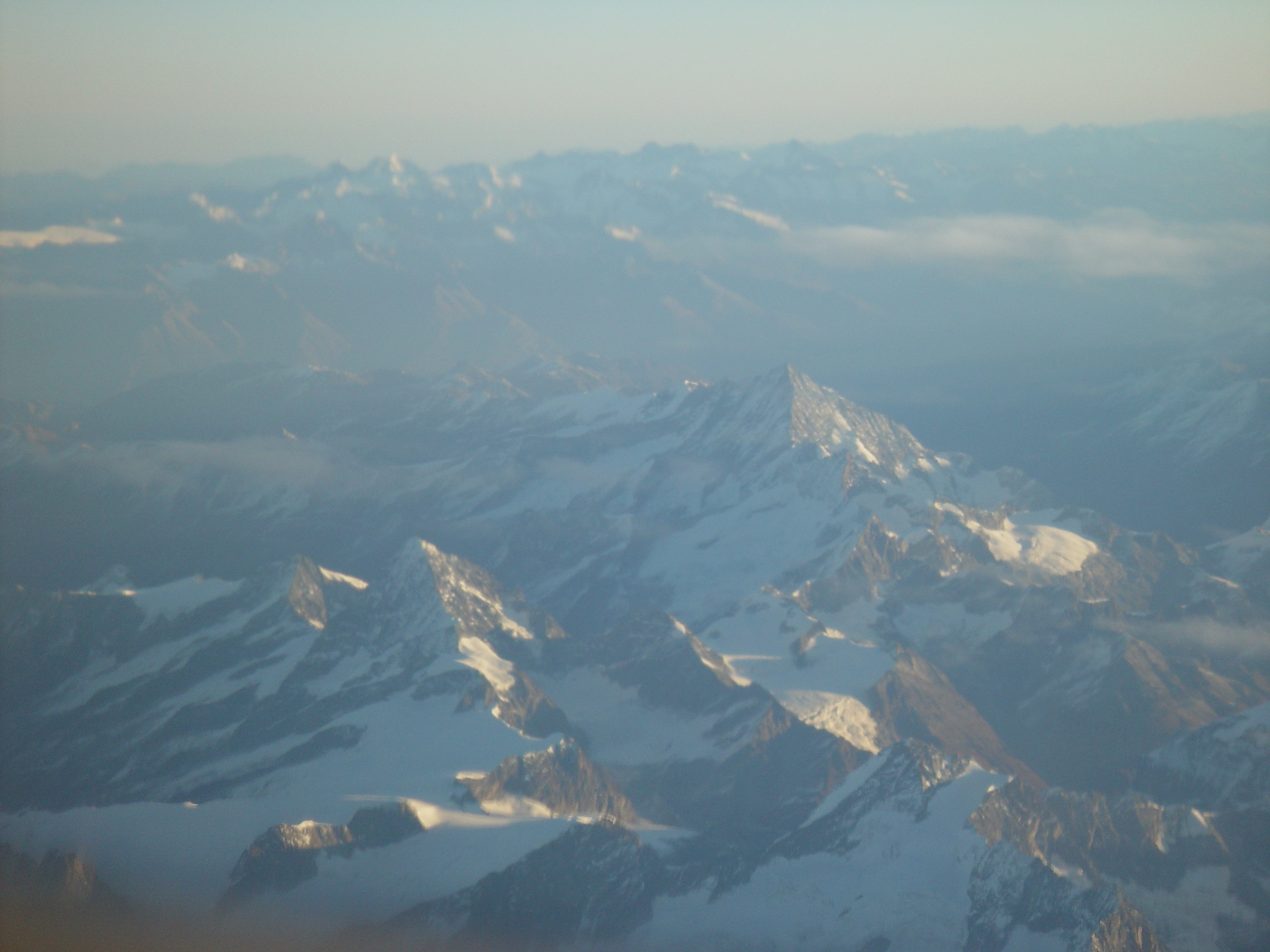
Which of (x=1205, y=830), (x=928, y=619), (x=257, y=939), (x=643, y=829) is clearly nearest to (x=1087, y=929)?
(x=1205, y=830)

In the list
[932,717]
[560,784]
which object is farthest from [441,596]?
[932,717]

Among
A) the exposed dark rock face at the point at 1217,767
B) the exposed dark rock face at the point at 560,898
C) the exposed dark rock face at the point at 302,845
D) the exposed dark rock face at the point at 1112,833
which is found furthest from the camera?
the exposed dark rock face at the point at 1217,767

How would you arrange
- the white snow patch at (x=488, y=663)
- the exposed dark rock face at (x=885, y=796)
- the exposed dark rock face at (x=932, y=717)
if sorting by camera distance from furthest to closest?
the exposed dark rock face at (x=932, y=717)
the white snow patch at (x=488, y=663)
the exposed dark rock face at (x=885, y=796)

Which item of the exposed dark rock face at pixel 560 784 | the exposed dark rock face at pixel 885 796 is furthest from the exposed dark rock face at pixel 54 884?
the exposed dark rock face at pixel 885 796

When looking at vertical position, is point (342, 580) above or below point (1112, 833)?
above

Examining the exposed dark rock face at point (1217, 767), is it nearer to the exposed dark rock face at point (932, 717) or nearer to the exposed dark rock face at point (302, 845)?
the exposed dark rock face at point (932, 717)

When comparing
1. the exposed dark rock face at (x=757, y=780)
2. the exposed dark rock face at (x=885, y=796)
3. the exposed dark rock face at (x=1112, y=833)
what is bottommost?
the exposed dark rock face at (x=757, y=780)

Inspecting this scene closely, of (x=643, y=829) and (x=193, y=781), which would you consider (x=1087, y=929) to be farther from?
(x=193, y=781)

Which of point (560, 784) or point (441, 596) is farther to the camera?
point (441, 596)

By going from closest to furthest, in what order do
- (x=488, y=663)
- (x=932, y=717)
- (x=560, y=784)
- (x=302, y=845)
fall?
(x=302, y=845)
(x=560, y=784)
(x=488, y=663)
(x=932, y=717)

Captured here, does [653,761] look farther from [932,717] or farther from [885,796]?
[932,717]

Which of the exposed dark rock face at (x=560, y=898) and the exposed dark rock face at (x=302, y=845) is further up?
the exposed dark rock face at (x=302, y=845)
